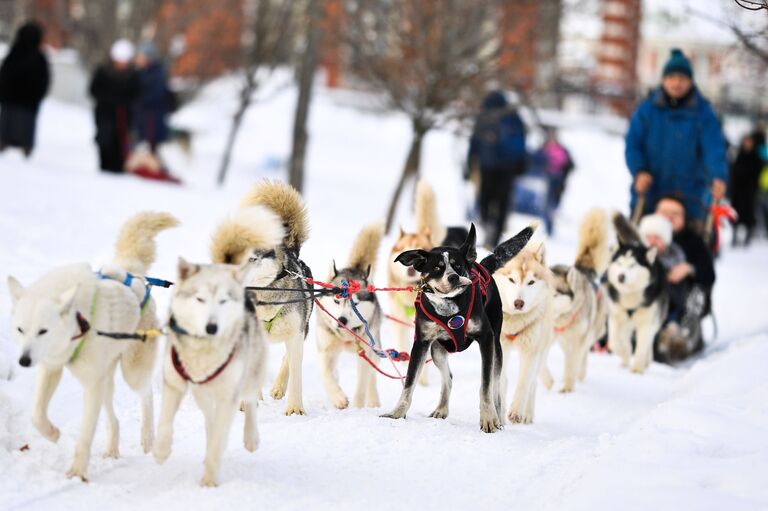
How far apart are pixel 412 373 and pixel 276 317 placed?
77 cm

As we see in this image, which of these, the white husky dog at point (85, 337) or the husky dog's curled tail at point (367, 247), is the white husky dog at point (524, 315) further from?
the white husky dog at point (85, 337)

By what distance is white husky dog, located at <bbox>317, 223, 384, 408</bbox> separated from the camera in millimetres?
5820

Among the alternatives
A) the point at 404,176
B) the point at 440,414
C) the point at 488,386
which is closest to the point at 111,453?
the point at 440,414

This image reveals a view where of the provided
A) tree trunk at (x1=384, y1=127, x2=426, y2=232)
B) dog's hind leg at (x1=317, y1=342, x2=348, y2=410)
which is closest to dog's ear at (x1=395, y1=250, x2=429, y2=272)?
dog's hind leg at (x1=317, y1=342, x2=348, y2=410)

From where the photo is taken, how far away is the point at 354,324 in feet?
19.0

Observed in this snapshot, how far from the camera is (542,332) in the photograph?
628cm

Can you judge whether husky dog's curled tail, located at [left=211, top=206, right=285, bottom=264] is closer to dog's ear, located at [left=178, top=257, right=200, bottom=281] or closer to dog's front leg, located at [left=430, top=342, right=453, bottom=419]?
dog's ear, located at [left=178, top=257, right=200, bottom=281]

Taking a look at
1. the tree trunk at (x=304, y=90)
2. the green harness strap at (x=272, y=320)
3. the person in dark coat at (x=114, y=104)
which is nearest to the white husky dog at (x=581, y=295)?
the green harness strap at (x=272, y=320)

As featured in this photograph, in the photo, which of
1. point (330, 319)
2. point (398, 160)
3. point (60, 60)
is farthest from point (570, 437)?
point (60, 60)

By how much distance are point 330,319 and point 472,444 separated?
4.13 ft

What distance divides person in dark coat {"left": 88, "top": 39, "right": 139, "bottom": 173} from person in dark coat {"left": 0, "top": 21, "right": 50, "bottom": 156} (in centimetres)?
87

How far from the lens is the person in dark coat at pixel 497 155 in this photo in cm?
1389

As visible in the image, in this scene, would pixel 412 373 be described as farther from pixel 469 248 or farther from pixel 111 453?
pixel 111 453

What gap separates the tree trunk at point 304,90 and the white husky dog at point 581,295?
6.71 m
